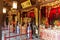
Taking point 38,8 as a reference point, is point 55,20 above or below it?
below

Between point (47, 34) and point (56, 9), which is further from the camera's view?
point (56, 9)

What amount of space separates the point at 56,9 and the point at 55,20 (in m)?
0.50

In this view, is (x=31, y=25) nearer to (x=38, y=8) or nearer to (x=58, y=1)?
(x=38, y=8)

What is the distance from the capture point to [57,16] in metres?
5.99

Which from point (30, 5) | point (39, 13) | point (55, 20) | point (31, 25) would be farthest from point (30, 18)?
point (55, 20)

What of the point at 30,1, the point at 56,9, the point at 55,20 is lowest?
the point at 55,20

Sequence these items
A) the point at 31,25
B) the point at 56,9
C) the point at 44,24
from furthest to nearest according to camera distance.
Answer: the point at 31,25, the point at 44,24, the point at 56,9

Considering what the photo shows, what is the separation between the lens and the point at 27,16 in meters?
9.74

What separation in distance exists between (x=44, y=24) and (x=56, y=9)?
115 centimetres

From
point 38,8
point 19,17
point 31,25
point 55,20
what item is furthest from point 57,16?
point 19,17

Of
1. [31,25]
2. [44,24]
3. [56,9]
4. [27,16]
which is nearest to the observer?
[56,9]

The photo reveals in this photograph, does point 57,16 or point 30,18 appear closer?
point 57,16

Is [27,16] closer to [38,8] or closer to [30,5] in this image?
[30,5]

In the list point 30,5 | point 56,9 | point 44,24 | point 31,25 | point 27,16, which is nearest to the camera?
→ point 56,9
